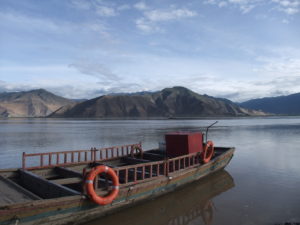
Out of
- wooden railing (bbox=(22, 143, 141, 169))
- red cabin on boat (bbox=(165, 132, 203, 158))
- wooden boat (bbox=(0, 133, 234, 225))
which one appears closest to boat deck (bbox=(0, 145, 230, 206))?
wooden boat (bbox=(0, 133, 234, 225))

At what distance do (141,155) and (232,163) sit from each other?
26.5ft

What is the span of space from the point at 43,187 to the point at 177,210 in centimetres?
563

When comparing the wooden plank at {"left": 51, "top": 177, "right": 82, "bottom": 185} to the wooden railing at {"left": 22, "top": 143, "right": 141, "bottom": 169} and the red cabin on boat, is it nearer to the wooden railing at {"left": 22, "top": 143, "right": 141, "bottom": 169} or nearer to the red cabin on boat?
the wooden railing at {"left": 22, "top": 143, "right": 141, "bottom": 169}

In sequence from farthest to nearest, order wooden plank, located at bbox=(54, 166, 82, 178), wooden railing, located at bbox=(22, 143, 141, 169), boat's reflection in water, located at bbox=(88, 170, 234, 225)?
wooden railing, located at bbox=(22, 143, 141, 169) → wooden plank, located at bbox=(54, 166, 82, 178) → boat's reflection in water, located at bbox=(88, 170, 234, 225)

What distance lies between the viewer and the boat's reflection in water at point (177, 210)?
10.5 m

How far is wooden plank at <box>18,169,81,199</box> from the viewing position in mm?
9523

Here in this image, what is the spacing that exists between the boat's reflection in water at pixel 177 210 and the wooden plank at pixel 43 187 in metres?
1.51

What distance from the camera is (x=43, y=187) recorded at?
34.5 ft

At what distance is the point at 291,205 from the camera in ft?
39.1

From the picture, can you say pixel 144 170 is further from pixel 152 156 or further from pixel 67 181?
pixel 152 156

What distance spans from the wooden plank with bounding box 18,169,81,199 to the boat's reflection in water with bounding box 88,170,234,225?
1.51m

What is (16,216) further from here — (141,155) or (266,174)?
(266,174)

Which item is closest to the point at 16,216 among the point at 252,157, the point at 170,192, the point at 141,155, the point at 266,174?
the point at 170,192

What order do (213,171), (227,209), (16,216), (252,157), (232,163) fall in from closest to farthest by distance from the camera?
(16,216) → (227,209) → (213,171) → (232,163) → (252,157)
